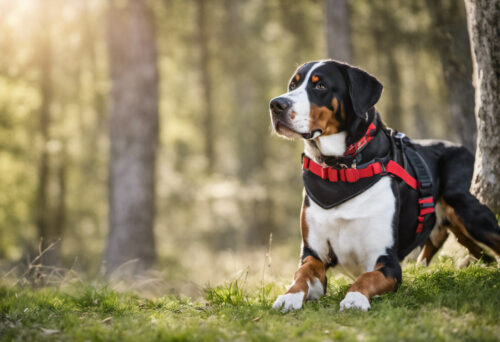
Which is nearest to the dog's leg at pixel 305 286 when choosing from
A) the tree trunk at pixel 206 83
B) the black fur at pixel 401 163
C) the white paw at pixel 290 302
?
the white paw at pixel 290 302

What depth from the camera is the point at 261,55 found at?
1680 cm

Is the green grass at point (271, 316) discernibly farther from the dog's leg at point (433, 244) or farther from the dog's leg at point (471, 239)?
the dog's leg at point (433, 244)

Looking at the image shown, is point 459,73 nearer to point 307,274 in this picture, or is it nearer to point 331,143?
point 331,143

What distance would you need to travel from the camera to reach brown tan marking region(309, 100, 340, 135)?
12.1 ft

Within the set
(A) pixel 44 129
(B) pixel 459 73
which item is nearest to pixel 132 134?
(B) pixel 459 73

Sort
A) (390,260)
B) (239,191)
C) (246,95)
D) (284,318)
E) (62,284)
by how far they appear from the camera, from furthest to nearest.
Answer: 1. (246,95)
2. (239,191)
3. (62,284)
4. (390,260)
5. (284,318)

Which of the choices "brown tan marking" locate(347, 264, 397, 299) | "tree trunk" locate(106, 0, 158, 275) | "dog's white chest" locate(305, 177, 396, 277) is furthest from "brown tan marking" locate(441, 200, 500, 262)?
"tree trunk" locate(106, 0, 158, 275)

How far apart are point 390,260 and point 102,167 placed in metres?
15.6

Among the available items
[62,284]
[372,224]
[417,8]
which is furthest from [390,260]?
[417,8]

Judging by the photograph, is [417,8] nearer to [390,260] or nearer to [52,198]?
[390,260]

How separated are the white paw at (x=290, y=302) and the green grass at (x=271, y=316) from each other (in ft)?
0.25

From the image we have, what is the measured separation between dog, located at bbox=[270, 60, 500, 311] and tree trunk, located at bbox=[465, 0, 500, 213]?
15.9 inches

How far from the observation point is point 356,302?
125 inches

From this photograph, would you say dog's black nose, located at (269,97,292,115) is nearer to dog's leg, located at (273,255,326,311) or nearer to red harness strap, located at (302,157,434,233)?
red harness strap, located at (302,157,434,233)
